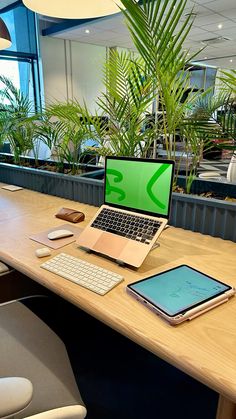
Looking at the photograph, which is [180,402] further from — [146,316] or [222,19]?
[222,19]

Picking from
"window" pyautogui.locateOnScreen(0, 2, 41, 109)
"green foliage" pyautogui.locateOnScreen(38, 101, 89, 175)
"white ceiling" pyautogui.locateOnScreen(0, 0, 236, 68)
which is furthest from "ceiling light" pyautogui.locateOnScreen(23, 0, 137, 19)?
"window" pyautogui.locateOnScreen(0, 2, 41, 109)

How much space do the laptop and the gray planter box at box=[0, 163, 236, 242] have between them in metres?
0.31

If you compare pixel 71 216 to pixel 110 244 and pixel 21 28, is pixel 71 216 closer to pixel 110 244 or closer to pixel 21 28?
pixel 110 244

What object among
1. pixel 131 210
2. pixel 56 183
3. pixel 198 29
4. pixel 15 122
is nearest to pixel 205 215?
pixel 131 210

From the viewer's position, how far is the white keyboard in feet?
3.07

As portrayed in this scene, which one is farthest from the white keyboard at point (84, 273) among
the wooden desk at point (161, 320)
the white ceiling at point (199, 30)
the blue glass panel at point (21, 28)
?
the blue glass panel at point (21, 28)

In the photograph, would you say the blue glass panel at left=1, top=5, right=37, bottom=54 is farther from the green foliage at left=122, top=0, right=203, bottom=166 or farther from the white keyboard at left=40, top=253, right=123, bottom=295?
the white keyboard at left=40, top=253, right=123, bottom=295

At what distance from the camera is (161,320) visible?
782 mm

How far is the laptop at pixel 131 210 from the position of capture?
3.56 feet

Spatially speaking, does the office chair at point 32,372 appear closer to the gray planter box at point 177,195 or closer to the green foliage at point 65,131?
the gray planter box at point 177,195

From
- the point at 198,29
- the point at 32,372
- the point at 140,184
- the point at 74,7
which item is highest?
the point at 198,29

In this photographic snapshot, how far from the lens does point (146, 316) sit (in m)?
0.80

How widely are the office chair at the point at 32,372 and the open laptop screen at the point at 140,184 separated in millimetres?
584

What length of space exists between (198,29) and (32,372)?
21.1 ft
